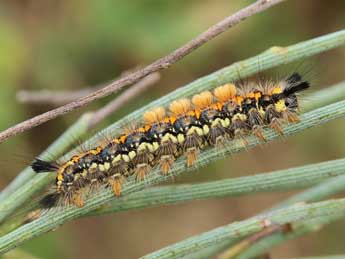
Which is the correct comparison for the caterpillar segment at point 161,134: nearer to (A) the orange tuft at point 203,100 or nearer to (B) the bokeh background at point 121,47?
(A) the orange tuft at point 203,100

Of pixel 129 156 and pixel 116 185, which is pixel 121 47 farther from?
pixel 116 185

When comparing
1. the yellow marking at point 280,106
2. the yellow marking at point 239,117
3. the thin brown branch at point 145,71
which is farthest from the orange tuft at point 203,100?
the thin brown branch at point 145,71

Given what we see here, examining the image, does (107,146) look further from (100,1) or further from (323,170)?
(100,1)

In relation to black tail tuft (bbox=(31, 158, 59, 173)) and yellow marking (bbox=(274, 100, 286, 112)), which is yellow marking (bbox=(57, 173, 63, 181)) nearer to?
black tail tuft (bbox=(31, 158, 59, 173))

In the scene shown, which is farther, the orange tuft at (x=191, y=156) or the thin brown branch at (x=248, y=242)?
the thin brown branch at (x=248, y=242)

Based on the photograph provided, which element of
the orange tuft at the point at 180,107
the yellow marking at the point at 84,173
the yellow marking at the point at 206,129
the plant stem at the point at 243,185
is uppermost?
the orange tuft at the point at 180,107

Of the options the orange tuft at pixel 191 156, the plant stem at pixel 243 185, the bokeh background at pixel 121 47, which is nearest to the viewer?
the plant stem at pixel 243 185

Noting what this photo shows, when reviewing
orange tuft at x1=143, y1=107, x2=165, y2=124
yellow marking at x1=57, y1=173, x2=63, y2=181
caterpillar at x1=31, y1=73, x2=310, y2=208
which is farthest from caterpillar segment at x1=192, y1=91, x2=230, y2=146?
yellow marking at x1=57, y1=173, x2=63, y2=181

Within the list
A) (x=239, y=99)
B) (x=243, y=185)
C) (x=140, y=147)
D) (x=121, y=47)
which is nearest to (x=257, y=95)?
(x=239, y=99)

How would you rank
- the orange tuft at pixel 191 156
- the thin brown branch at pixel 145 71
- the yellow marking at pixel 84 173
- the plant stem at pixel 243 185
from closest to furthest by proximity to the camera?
1. the thin brown branch at pixel 145 71
2. the plant stem at pixel 243 185
3. the orange tuft at pixel 191 156
4. the yellow marking at pixel 84 173
